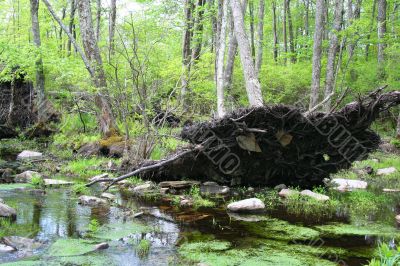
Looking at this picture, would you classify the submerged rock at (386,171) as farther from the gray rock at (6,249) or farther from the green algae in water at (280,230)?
the gray rock at (6,249)

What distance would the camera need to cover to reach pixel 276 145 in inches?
294

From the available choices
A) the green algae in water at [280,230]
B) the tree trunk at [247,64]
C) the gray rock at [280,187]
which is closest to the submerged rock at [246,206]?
the green algae in water at [280,230]

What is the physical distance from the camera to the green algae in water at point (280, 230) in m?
4.71

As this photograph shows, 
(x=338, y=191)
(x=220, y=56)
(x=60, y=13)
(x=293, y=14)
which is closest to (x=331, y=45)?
(x=220, y=56)

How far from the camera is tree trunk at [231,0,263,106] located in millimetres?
9508

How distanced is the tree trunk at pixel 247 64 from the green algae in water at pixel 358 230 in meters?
4.37

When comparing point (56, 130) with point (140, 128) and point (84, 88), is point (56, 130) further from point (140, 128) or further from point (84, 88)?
point (140, 128)

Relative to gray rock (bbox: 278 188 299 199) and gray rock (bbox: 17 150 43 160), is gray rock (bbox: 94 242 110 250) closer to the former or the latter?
gray rock (bbox: 278 188 299 199)

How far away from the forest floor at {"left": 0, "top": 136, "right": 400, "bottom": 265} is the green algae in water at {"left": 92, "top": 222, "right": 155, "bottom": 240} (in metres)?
0.01

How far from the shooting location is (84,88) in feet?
42.2

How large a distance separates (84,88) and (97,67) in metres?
1.88

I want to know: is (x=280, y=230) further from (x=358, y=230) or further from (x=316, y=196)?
Result: (x=316, y=196)

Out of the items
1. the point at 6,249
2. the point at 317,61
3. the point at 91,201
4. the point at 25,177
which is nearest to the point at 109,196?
the point at 91,201

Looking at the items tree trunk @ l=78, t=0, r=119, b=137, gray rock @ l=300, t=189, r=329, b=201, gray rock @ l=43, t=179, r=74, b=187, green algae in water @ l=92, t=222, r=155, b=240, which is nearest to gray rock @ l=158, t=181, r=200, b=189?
gray rock @ l=43, t=179, r=74, b=187
